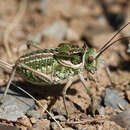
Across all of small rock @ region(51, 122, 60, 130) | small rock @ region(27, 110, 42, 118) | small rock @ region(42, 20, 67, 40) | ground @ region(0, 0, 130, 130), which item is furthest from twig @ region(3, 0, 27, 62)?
small rock @ region(51, 122, 60, 130)

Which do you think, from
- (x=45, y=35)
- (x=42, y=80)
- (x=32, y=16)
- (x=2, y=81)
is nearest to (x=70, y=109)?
(x=42, y=80)

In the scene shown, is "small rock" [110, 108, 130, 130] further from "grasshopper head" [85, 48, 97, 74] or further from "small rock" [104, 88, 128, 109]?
"grasshopper head" [85, 48, 97, 74]

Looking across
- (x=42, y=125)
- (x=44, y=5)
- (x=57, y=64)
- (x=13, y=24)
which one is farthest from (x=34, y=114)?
(x=44, y=5)

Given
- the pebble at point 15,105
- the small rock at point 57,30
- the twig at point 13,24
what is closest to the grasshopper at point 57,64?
the pebble at point 15,105

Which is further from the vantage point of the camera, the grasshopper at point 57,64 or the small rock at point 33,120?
the grasshopper at point 57,64

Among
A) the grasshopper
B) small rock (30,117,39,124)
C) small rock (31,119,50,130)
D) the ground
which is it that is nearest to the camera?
small rock (31,119,50,130)

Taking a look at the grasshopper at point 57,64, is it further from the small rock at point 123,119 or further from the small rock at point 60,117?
the small rock at point 123,119

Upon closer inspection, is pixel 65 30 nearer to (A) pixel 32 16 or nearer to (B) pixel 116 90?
(A) pixel 32 16

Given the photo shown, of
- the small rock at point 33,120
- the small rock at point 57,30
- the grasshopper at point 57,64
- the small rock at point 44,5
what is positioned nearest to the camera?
the small rock at point 33,120
